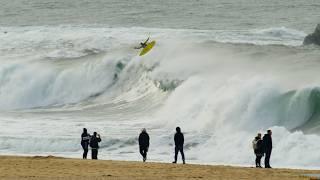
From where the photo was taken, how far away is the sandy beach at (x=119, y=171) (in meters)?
22.7

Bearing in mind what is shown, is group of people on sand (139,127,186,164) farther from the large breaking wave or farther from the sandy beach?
the large breaking wave

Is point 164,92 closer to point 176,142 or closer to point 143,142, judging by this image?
point 143,142

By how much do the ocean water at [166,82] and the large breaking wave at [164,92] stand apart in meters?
0.05

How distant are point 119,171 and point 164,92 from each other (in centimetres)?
1598

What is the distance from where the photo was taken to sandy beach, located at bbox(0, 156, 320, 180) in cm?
2269

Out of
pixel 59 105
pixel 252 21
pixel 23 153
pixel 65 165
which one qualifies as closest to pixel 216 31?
pixel 252 21

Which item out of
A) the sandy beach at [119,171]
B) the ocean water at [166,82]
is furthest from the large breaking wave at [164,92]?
the sandy beach at [119,171]

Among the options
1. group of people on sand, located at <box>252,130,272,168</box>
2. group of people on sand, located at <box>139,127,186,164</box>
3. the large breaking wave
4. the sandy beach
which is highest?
the large breaking wave

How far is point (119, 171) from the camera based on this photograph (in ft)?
77.7

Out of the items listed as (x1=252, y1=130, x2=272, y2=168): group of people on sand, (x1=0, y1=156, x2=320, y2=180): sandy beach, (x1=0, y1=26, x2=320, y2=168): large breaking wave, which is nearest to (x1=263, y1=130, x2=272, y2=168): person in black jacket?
(x1=252, y1=130, x2=272, y2=168): group of people on sand

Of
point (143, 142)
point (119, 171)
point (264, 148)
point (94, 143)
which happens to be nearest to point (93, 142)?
point (94, 143)

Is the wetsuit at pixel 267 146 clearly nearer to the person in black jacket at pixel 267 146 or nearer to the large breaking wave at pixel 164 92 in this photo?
the person in black jacket at pixel 267 146

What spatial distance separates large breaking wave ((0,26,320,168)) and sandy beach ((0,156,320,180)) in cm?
357

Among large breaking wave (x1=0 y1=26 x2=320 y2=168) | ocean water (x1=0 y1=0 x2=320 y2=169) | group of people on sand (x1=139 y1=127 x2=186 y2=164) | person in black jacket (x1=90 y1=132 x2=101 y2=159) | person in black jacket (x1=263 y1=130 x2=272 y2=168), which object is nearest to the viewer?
person in black jacket (x1=263 y1=130 x2=272 y2=168)
